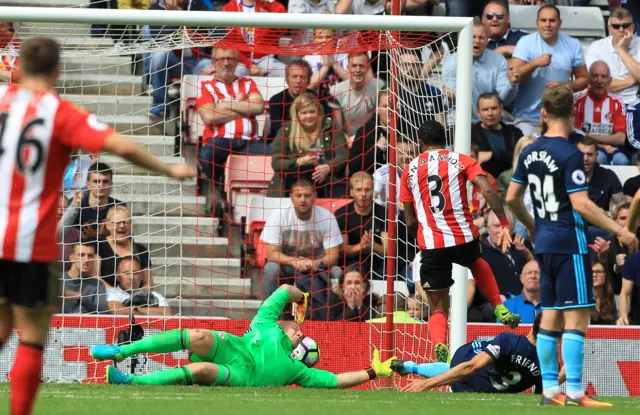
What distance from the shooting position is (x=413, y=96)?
10656mm

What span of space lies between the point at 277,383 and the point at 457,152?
2.43 m

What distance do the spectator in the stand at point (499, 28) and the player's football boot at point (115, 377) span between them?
23.5 feet

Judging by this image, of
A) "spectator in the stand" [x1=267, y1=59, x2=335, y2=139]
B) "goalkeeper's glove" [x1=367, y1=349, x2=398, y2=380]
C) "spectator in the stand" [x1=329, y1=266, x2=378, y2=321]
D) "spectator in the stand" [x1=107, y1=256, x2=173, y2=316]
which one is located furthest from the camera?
"spectator in the stand" [x1=267, y1=59, x2=335, y2=139]

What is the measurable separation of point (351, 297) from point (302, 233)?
995 millimetres

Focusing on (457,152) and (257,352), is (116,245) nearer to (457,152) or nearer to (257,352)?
(257,352)

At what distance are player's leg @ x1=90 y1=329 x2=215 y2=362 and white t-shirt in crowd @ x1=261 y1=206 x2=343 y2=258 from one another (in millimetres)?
2869

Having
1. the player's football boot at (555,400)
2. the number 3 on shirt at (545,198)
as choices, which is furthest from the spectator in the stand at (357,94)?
the player's football boot at (555,400)

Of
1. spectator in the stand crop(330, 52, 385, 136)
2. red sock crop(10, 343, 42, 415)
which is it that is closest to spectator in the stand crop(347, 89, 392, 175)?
spectator in the stand crop(330, 52, 385, 136)

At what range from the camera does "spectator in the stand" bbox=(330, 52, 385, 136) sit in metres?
11.6

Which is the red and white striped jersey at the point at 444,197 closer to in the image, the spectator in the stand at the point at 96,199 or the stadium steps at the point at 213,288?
the stadium steps at the point at 213,288

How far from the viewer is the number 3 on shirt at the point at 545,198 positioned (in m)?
6.71

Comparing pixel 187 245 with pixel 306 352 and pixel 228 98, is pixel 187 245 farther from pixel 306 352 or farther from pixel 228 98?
pixel 306 352

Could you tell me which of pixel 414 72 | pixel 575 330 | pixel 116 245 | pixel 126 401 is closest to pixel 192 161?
pixel 116 245

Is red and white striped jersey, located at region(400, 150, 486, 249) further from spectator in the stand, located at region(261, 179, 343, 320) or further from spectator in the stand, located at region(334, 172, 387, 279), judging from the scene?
spectator in the stand, located at region(261, 179, 343, 320)
